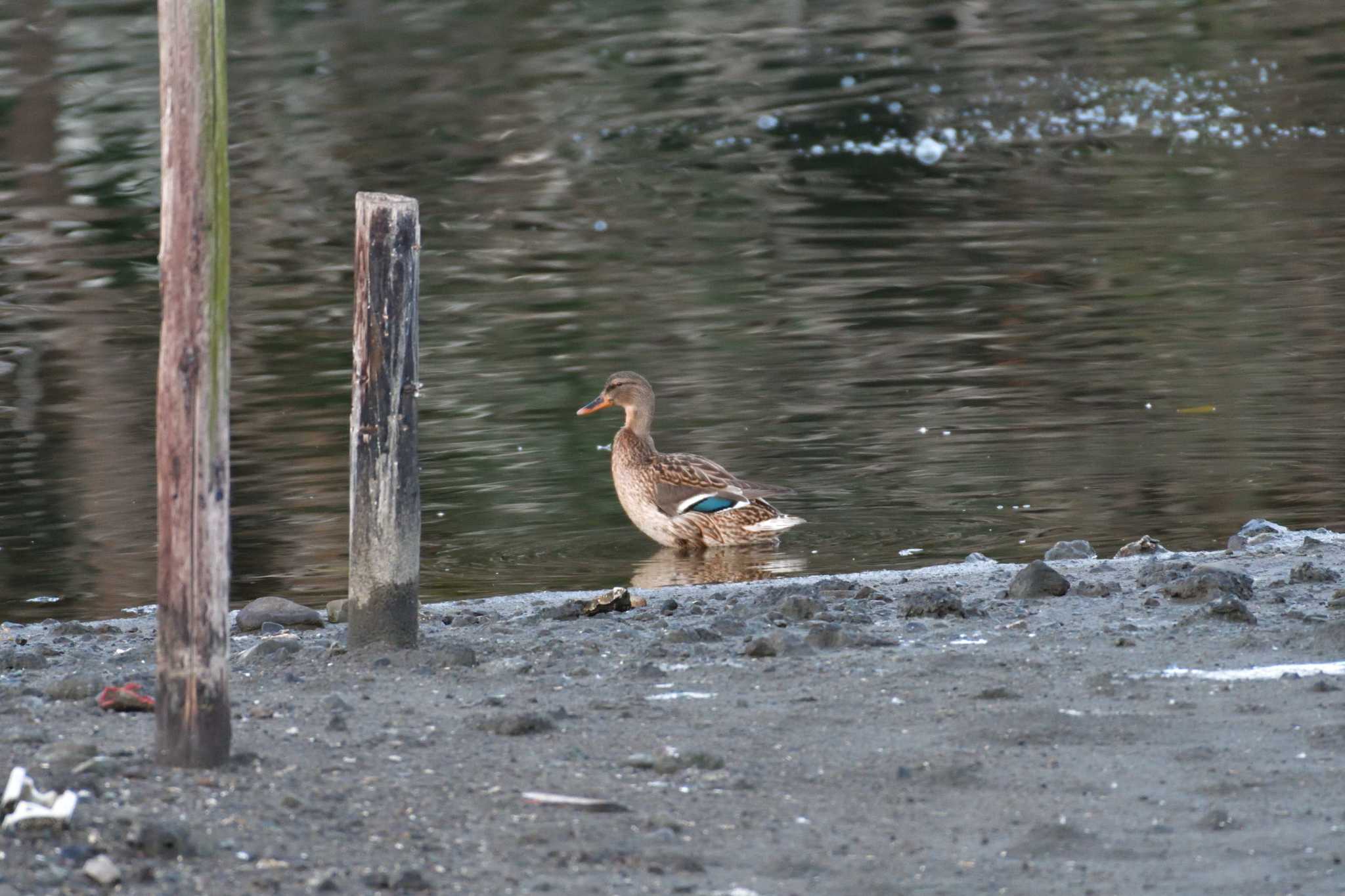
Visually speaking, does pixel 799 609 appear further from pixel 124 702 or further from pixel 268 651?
pixel 124 702

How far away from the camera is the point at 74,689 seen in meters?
7.49

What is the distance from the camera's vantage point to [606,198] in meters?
25.3

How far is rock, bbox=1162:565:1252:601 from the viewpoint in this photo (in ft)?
29.1

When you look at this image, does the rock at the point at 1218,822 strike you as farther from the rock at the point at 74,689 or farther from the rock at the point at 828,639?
the rock at the point at 74,689

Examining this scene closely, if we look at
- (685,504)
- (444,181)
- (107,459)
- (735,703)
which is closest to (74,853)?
(735,703)

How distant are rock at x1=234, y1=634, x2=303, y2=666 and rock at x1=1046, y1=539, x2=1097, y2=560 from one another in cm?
399

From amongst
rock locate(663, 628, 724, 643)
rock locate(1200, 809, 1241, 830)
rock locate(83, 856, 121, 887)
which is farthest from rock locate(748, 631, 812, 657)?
rock locate(83, 856, 121, 887)

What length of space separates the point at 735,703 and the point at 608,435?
778cm

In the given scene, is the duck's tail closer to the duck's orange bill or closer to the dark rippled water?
the dark rippled water

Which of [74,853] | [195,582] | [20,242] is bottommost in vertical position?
[20,242]

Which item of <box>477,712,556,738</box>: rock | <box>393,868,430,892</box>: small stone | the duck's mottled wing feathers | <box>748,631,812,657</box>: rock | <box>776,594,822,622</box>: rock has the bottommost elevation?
the duck's mottled wing feathers

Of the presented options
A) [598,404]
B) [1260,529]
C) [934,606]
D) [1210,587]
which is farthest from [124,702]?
[598,404]

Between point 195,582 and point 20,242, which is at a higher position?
point 195,582

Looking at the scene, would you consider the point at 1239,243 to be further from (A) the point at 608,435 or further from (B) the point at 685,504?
(B) the point at 685,504
